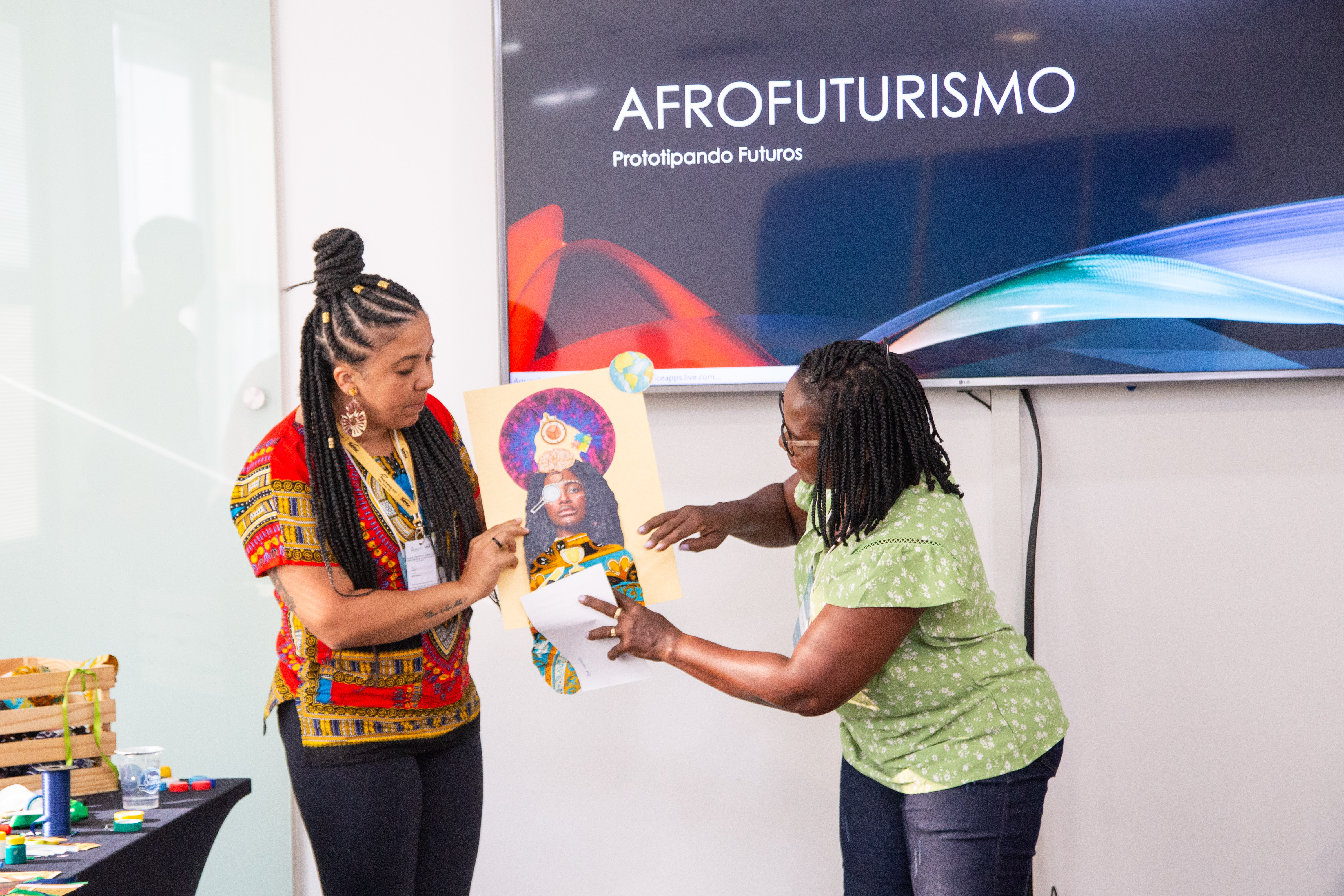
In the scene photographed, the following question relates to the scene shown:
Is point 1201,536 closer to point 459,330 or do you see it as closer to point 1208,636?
point 1208,636

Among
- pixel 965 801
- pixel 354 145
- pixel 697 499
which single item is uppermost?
pixel 354 145

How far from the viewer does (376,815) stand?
1.39m

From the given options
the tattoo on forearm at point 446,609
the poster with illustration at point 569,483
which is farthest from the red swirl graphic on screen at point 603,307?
the tattoo on forearm at point 446,609

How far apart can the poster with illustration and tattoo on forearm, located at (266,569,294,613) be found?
0.31m

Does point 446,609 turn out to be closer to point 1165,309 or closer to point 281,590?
point 281,590

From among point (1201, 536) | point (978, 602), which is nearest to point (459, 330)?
point (978, 602)

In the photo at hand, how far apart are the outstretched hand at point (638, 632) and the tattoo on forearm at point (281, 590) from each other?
1.35ft

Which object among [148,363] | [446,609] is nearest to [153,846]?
[446,609]

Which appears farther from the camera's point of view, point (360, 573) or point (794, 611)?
point (794, 611)

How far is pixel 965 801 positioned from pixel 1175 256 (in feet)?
4.67

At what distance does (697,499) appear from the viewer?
2293 mm

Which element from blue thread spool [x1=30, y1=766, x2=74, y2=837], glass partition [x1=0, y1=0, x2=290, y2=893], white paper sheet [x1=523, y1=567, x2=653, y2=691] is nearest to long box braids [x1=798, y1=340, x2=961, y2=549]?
white paper sheet [x1=523, y1=567, x2=653, y2=691]

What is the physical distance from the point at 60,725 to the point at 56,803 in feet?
0.61

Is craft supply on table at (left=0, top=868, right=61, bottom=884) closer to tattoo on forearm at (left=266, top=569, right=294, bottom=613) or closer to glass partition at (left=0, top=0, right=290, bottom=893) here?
tattoo on forearm at (left=266, top=569, right=294, bottom=613)
